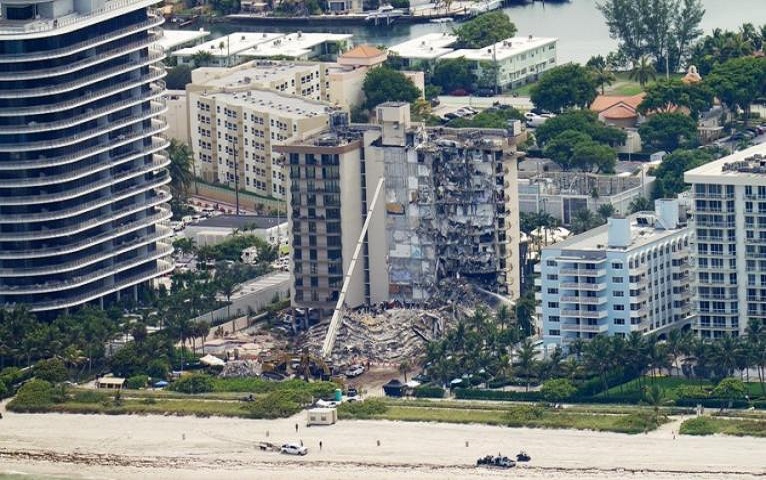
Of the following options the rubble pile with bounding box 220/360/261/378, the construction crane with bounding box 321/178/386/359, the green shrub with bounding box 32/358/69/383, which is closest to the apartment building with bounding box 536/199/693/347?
the construction crane with bounding box 321/178/386/359

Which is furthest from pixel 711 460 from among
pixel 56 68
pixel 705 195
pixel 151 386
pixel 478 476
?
pixel 56 68

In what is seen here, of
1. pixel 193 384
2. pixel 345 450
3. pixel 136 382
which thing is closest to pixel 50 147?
pixel 136 382

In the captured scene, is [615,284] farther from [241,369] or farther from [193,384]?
[193,384]

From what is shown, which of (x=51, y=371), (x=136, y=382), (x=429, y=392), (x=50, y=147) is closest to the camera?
(x=429, y=392)

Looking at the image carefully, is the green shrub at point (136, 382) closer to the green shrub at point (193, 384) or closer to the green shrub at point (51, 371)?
the green shrub at point (193, 384)

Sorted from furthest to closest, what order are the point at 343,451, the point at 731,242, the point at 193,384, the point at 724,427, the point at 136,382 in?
the point at 136,382 < the point at 731,242 < the point at 193,384 < the point at 343,451 < the point at 724,427

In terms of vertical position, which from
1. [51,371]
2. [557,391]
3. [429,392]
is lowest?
[429,392]

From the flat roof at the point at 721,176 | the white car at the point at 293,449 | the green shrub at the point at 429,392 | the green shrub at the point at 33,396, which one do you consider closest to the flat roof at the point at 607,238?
the flat roof at the point at 721,176

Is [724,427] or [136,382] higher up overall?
[136,382]
